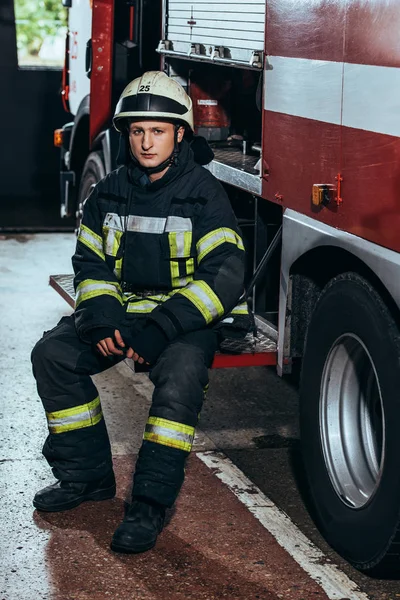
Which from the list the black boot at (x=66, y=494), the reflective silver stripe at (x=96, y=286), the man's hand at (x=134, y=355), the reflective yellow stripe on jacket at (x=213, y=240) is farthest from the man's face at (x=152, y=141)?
the black boot at (x=66, y=494)

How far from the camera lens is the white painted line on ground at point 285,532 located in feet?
11.6

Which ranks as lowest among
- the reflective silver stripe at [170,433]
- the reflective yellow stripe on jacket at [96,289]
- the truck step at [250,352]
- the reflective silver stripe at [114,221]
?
the reflective silver stripe at [170,433]

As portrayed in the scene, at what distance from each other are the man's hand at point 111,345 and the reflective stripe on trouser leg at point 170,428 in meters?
0.17

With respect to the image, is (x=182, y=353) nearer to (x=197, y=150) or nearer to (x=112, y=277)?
(x=112, y=277)

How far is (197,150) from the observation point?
14.1 feet

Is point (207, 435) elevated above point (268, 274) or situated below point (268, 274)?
below

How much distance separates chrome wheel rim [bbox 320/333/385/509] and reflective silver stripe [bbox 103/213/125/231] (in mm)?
897

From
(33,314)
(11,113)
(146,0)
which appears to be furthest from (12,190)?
(146,0)

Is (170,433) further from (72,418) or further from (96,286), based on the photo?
(96,286)

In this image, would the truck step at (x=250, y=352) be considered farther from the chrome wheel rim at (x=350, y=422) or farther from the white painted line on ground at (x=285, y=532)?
the chrome wheel rim at (x=350, y=422)

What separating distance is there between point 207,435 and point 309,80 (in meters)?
1.76

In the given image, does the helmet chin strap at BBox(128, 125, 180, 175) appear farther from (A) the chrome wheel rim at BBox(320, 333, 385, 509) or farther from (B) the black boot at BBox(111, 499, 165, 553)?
(B) the black boot at BBox(111, 499, 165, 553)

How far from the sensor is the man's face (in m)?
4.12

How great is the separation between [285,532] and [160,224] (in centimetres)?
117
